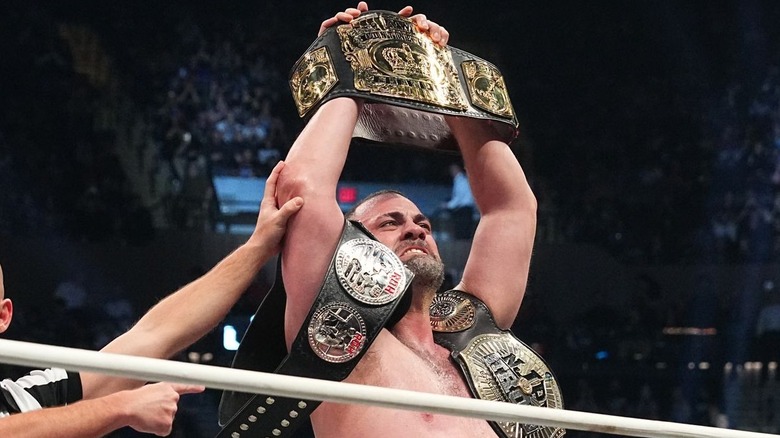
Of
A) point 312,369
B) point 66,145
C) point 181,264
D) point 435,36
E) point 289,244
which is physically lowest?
point 181,264

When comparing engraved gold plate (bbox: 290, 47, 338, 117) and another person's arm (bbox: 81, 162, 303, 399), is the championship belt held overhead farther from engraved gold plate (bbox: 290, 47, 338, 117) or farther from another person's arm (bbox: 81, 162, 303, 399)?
another person's arm (bbox: 81, 162, 303, 399)

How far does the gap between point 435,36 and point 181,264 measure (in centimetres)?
396

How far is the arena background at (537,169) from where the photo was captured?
5.86 meters

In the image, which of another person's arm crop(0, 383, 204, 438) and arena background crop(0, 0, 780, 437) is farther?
arena background crop(0, 0, 780, 437)

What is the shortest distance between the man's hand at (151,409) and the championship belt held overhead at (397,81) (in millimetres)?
781

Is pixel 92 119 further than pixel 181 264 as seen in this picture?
Yes

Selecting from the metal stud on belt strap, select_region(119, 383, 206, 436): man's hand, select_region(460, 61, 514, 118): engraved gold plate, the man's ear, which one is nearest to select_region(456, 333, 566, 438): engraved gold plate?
the metal stud on belt strap

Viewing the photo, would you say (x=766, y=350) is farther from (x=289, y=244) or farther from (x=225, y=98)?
(x=289, y=244)

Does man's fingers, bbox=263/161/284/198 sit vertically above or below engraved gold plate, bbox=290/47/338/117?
below

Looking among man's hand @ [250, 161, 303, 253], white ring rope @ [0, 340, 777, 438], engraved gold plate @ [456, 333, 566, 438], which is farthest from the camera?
engraved gold plate @ [456, 333, 566, 438]

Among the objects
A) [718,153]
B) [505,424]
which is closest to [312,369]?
[505,424]

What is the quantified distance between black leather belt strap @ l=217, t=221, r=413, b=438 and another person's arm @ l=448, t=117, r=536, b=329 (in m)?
0.37

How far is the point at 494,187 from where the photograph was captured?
2275 millimetres

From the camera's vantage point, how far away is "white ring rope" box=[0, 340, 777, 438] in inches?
44.9
